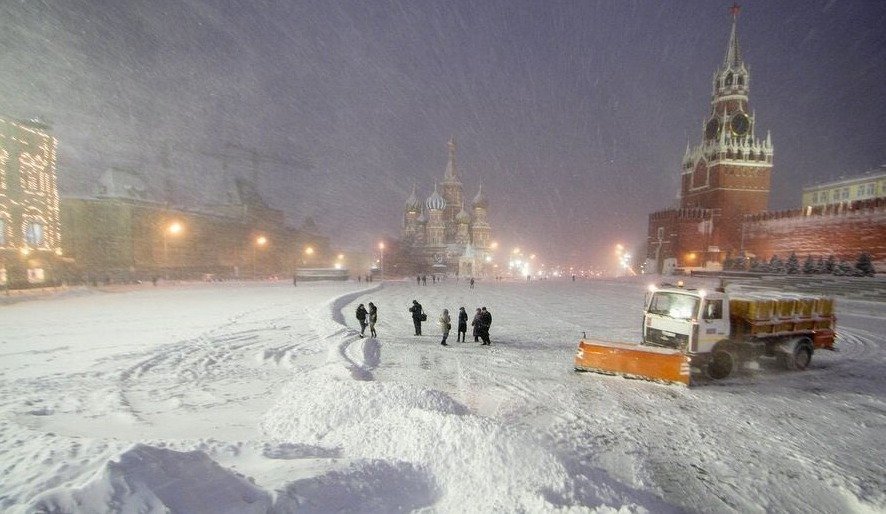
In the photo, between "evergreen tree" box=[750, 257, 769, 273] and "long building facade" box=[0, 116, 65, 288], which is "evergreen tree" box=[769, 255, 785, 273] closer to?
"evergreen tree" box=[750, 257, 769, 273]

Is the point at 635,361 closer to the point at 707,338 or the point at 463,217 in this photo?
the point at 707,338

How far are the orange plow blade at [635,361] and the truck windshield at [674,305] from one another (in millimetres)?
1134

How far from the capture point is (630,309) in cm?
2350

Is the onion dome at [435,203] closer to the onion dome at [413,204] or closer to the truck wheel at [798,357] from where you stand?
the onion dome at [413,204]

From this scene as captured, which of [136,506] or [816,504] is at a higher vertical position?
[136,506]

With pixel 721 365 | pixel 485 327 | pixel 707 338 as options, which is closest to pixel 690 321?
pixel 707 338

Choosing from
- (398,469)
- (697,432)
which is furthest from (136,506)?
(697,432)

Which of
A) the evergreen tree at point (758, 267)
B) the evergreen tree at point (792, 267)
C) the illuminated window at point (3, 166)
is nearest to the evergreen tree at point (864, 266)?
the evergreen tree at point (792, 267)

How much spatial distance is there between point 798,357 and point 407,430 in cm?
1096

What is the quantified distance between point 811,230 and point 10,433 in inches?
2279

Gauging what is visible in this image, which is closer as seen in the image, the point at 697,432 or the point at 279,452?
the point at 279,452

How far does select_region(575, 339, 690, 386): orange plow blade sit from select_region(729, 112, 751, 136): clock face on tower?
6581 cm

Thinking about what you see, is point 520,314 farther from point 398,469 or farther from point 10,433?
point 10,433

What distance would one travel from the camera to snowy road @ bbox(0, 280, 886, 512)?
425cm
